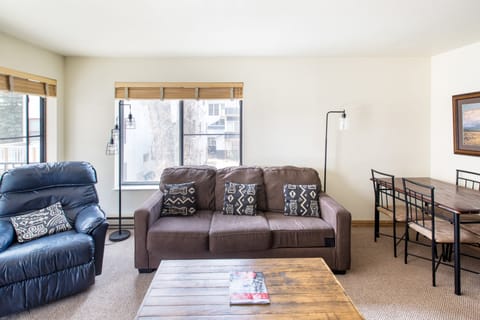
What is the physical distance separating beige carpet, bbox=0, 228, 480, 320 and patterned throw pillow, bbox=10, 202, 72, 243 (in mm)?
611

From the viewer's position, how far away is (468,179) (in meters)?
3.26

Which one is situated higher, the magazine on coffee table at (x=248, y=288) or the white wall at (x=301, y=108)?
the white wall at (x=301, y=108)

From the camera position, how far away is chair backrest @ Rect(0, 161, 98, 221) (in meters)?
2.59

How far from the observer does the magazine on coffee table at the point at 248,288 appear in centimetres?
159

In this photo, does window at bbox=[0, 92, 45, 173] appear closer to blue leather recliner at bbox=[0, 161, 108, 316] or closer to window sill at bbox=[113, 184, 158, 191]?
blue leather recliner at bbox=[0, 161, 108, 316]

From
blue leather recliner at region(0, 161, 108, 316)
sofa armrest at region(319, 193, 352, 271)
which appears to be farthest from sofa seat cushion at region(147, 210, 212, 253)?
sofa armrest at region(319, 193, 352, 271)

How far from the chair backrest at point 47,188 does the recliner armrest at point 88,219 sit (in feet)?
0.37

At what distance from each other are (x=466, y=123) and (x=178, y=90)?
12.0ft

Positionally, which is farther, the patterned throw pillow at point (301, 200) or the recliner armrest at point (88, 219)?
the patterned throw pillow at point (301, 200)

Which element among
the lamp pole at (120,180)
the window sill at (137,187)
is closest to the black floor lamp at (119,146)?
the lamp pole at (120,180)

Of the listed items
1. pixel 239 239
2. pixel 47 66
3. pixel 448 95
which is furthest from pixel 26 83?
pixel 448 95

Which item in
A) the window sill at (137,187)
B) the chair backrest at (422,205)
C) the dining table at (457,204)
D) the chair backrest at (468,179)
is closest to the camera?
the dining table at (457,204)

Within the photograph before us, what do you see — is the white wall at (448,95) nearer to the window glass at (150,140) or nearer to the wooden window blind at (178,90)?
the wooden window blind at (178,90)

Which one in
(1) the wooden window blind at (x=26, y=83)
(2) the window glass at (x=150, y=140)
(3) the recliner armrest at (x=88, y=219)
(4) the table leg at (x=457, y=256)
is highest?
(1) the wooden window blind at (x=26, y=83)
